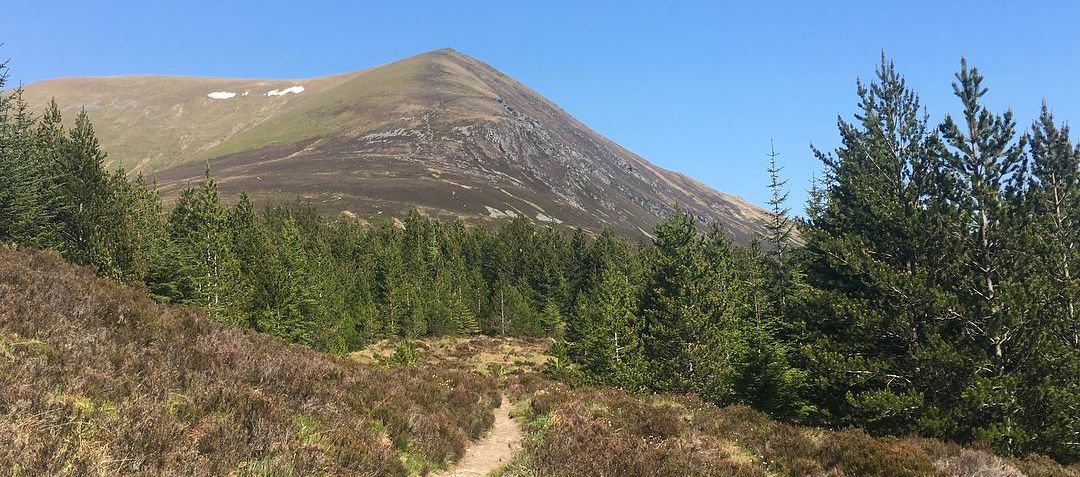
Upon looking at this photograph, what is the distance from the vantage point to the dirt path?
31.4ft

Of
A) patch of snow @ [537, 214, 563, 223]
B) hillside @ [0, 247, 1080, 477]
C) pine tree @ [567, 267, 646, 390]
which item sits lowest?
pine tree @ [567, 267, 646, 390]

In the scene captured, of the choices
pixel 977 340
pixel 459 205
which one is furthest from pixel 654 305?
pixel 459 205

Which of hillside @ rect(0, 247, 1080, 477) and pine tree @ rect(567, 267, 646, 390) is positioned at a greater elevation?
hillside @ rect(0, 247, 1080, 477)

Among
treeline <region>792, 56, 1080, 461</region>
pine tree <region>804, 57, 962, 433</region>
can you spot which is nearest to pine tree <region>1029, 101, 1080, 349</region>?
treeline <region>792, 56, 1080, 461</region>

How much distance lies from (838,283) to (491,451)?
1286 cm

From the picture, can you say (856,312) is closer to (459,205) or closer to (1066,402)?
(1066,402)

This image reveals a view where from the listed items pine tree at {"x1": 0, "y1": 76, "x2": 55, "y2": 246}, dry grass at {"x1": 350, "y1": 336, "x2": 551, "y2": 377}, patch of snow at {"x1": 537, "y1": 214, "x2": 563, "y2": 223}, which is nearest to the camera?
pine tree at {"x1": 0, "y1": 76, "x2": 55, "y2": 246}

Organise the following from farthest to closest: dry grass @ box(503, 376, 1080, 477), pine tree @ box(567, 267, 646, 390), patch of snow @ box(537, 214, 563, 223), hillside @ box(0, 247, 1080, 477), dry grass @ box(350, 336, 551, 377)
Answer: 1. patch of snow @ box(537, 214, 563, 223)
2. dry grass @ box(350, 336, 551, 377)
3. pine tree @ box(567, 267, 646, 390)
4. dry grass @ box(503, 376, 1080, 477)
5. hillside @ box(0, 247, 1080, 477)

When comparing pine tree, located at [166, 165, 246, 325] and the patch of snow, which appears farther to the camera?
the patch of snow

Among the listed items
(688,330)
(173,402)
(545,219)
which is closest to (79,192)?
(173,402)

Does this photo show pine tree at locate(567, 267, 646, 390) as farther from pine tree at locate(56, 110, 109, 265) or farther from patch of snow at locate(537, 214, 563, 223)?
patch of snow at locate(537, 214, 563, 223)

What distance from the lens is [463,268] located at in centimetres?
6862

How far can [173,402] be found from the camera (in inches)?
269

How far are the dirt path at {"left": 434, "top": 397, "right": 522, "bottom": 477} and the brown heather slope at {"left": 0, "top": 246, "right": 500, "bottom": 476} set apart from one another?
12.3 inches
